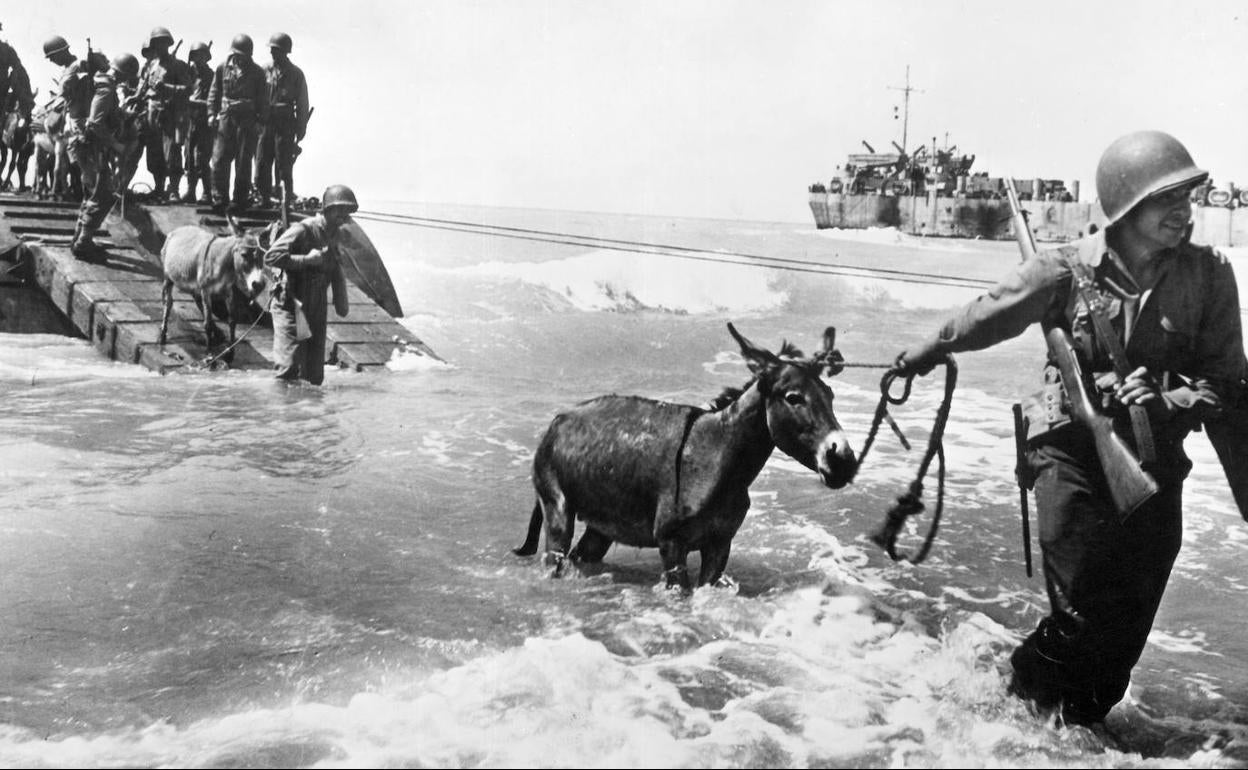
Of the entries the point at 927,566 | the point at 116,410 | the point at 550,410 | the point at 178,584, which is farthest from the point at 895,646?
the point at 116,410

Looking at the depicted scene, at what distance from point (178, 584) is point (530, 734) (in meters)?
2.67

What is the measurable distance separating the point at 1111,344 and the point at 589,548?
3.01m

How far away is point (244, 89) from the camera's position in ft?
53.0

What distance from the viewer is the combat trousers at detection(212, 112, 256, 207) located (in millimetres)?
16312

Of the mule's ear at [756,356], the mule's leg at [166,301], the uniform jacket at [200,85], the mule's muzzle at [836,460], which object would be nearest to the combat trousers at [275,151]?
the uniform jacket at [200,85]

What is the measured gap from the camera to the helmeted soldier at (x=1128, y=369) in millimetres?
3775

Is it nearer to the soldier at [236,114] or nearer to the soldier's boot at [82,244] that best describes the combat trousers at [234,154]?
the soldier at [236,114]

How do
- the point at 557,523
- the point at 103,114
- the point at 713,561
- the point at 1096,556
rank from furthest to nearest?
the point at 103,114
the point at 557,523
the point at 713,561
the point at 1096,556

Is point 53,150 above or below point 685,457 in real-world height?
above

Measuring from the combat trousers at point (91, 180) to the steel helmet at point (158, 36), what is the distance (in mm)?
3119

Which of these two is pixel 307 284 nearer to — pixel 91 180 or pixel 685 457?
pixel 91 180

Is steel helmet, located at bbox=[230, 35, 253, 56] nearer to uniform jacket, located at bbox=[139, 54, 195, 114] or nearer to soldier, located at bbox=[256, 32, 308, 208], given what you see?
soldier, located at bbox=[256, 32, 308, 208]

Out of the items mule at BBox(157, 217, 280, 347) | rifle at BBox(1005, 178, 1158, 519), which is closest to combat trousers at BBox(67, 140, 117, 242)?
mule at BBox(157, 217, 280, 347)

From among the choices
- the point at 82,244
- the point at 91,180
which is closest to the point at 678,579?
the point at 82,244
